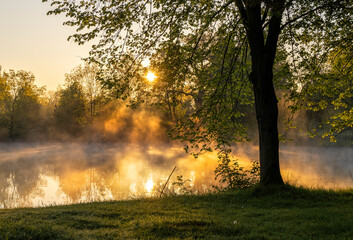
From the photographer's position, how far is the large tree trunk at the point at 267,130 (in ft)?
35.5

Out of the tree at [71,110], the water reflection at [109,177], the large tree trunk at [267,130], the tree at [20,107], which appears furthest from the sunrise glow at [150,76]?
the tree at [20,107]

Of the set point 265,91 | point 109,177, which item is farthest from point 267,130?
point 109,177

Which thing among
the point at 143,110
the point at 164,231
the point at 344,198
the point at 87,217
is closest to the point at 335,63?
the point at 344,198

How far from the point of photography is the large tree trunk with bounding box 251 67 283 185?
1082cm

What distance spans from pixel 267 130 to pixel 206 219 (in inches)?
199

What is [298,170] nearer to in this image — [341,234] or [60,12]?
[341,234]

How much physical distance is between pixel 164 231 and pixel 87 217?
257 cm

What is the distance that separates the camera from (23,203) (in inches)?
605

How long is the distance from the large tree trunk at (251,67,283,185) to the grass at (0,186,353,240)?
0.65 m

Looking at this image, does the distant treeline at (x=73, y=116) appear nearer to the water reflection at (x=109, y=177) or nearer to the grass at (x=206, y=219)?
the water reflection at (x=109, y=177)

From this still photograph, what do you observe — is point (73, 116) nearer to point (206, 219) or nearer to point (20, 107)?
point (20, 107)

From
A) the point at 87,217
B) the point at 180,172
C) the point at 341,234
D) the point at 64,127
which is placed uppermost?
the point at 64,127

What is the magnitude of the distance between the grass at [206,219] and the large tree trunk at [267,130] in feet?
2.12

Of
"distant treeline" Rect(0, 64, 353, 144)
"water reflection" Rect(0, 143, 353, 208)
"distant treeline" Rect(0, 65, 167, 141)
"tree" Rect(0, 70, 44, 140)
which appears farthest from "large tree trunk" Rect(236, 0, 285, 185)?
"tree" Rect(0, 70, 44, 140)
